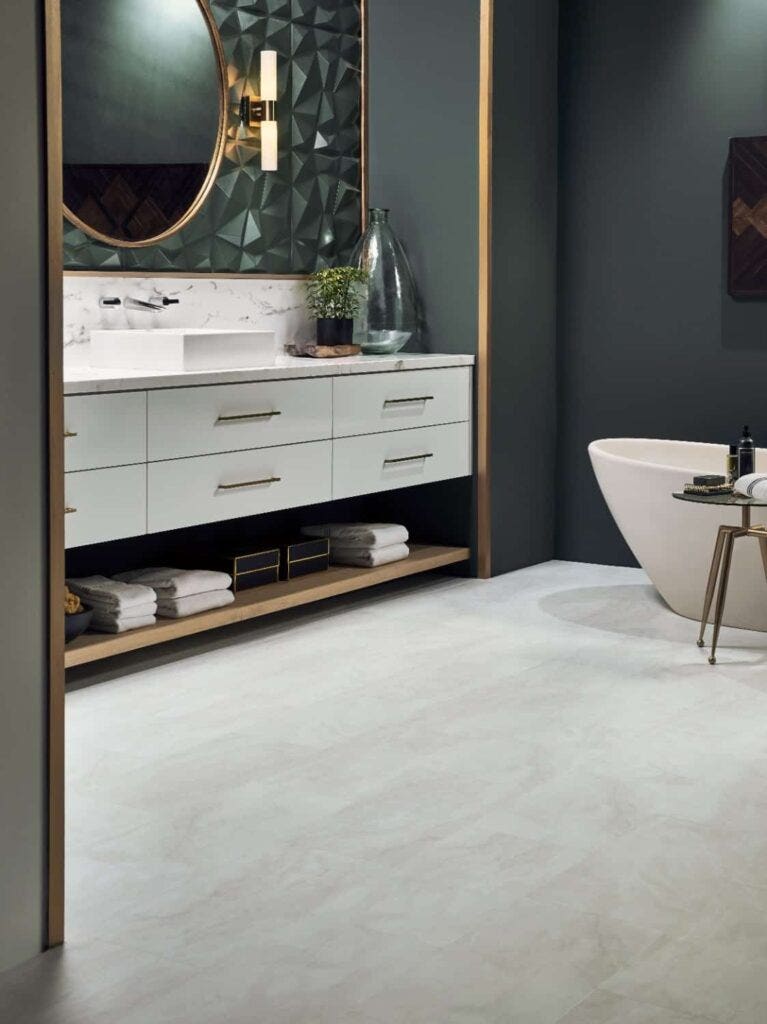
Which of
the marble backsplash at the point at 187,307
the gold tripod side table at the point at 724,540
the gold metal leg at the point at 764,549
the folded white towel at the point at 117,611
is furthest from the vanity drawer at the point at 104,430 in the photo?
the gold metal leg at the point at 764,549

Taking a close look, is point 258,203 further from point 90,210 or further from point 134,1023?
point 134,1023

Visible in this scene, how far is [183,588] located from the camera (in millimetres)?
4395

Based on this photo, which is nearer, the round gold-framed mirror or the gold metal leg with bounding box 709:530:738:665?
the gold metal leg with bounding box 709:530:738:665

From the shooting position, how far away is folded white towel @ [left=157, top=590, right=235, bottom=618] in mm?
4375

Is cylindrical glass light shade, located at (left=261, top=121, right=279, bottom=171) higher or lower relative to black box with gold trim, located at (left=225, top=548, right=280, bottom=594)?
higher

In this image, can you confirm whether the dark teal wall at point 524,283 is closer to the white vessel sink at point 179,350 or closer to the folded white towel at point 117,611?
the white vessel sink at point 179,350


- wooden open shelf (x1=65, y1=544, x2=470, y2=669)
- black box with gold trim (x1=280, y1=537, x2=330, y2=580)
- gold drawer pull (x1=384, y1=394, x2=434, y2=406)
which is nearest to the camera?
wooden open shelf (x1=65, y1=544, x2=470, y2=669)

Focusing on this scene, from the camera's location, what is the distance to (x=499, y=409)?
571 centimetres

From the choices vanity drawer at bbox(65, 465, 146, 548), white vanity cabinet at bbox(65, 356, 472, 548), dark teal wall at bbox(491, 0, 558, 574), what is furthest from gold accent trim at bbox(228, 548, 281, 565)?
dark teal wall at bbox(491, 0, 558, 574)

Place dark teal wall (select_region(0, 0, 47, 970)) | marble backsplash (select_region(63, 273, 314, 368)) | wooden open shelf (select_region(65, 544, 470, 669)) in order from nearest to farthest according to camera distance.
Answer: dark teal wall (select_region(0, 0, 47, 970)) → wooden open shelf (select_region(65, 544, 470, 669)) → marble backsplash (select_region(63, 273, 314, 368))

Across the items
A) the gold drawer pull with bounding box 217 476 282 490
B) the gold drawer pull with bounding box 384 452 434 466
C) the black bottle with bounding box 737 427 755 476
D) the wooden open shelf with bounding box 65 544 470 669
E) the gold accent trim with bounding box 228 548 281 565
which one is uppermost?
the black bottle with bounding box 737 427 755 476

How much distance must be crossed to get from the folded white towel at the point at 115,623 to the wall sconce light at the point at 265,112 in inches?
73.6

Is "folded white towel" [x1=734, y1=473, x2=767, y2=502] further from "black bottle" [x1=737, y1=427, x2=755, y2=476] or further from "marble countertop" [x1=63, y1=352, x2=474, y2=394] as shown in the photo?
"marble countertop" [x1=63, y1=352, x2=474, y2=394]

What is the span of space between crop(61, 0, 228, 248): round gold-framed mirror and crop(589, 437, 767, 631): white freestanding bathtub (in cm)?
171
